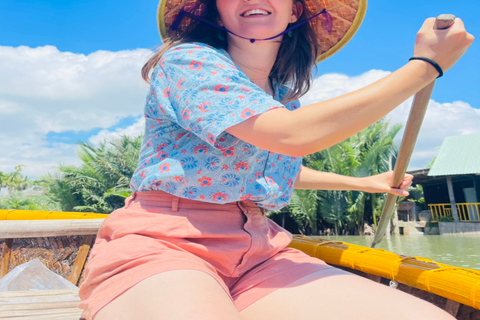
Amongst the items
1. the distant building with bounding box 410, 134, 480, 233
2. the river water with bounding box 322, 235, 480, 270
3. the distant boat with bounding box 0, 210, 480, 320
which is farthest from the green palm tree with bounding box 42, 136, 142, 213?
the distant boat with bounding box 0, 210, 480, 320

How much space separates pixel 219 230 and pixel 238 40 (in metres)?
0.48

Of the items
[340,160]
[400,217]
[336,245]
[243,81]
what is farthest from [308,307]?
[400,217]

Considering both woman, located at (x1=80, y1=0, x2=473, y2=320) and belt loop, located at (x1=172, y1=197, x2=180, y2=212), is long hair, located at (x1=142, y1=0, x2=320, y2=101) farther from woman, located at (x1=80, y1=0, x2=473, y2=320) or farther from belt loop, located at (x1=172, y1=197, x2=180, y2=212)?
belt loop, located at (x1=172, y1=197, x2=180, y2=212)

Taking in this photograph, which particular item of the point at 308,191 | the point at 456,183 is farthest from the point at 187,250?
the point at 456,183

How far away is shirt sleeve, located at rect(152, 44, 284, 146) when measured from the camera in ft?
2.64

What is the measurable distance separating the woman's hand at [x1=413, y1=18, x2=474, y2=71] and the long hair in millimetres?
507

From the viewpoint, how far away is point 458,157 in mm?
14398

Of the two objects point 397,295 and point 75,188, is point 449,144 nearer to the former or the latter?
point 75,188

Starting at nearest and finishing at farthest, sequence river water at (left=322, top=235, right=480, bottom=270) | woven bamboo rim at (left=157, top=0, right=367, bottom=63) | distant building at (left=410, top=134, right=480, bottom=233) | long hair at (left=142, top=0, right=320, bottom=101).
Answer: long hair at (left=142, top=0, right=320, bottom=101) → woven bamboo rim at (left=157, top=0, right=367, bottom=63) → river water at (left=322, top=235, right=480, bottom=270) → distant building at (left=410, top=134, right=480, bottom=233)

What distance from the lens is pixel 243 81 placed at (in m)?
0.85

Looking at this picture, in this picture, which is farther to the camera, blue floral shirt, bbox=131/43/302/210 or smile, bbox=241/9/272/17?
smile, bbox=241/9/272/17

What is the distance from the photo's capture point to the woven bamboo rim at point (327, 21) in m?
1.27

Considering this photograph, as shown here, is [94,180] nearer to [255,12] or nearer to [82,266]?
[82,266]

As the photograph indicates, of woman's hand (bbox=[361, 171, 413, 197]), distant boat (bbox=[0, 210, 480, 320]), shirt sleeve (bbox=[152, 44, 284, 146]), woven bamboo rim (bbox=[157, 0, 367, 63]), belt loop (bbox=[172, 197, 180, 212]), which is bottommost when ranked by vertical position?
distant boat (bbox=[0, 210, 480, 320])
